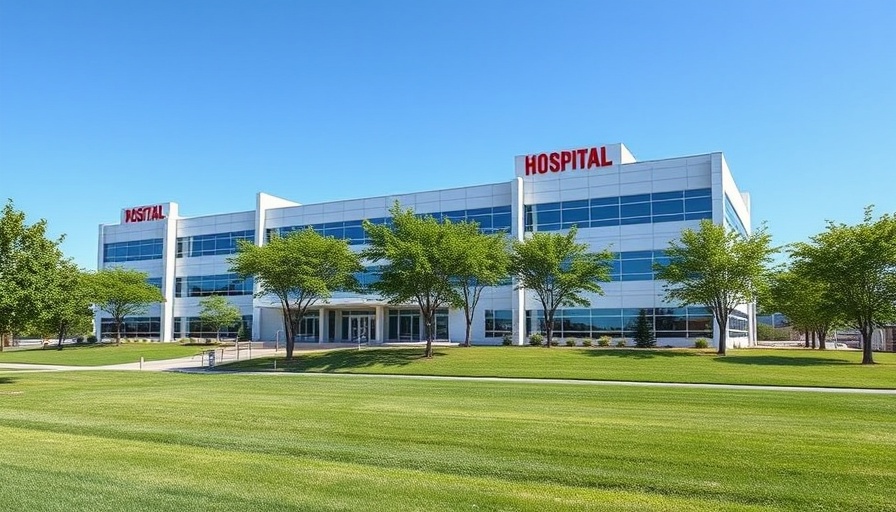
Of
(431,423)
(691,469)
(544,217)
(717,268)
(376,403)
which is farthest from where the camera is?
(544,217)

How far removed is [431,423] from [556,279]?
1176 inches

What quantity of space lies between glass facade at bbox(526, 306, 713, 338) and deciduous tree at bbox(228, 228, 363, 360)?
56.8 feet

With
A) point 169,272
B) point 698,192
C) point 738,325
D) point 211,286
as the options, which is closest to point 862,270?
point 698,192

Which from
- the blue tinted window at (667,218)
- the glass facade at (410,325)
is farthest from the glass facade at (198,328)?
the blue tinted window at (667,218)

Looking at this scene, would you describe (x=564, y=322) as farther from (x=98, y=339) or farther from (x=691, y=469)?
(x=98, y=339)

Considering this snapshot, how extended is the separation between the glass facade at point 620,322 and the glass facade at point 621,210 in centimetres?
643

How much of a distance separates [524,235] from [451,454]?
139ft

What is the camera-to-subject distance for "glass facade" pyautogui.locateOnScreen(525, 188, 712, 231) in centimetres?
4602

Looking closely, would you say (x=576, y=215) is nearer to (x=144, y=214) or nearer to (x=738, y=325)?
(x=738, y=325)

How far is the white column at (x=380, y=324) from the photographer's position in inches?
2247

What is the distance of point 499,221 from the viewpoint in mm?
53156

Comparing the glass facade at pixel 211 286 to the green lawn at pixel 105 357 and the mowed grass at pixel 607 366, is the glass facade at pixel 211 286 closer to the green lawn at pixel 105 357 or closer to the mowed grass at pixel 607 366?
the green lawn at pixel 105 357

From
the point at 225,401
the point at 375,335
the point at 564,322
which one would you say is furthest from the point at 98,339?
the point at 225,401

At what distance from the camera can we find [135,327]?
230 feet
